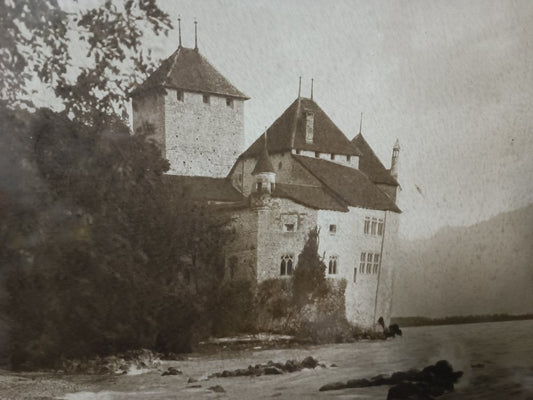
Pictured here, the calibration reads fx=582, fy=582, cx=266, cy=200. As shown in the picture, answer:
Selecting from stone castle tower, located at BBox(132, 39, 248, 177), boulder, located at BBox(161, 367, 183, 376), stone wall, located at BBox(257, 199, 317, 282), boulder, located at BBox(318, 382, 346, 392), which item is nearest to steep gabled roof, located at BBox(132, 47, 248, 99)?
stone castle tower, located at BBox(132, 39, 248, 177)

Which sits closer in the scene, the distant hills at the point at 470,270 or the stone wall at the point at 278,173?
the stone wall at the point at 278,173

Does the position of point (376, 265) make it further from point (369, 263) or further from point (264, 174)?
point (264, 174)

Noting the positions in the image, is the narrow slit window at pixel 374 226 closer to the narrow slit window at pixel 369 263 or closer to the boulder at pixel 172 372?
the narrow slit window at pixel 369 263

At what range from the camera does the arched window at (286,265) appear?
267 cm

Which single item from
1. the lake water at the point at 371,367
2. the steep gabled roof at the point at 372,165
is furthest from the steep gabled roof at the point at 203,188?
the lake water at the point at 371,367

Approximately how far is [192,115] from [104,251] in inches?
29.3

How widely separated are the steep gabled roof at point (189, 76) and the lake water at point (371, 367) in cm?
121

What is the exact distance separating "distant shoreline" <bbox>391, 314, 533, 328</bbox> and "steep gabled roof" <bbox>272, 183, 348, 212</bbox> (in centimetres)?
64

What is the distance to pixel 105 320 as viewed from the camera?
2658 mm

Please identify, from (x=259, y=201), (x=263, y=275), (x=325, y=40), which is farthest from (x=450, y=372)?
(x=325, y=40)

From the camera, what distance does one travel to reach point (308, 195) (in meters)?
2.72

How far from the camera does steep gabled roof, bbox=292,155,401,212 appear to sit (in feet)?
9.06

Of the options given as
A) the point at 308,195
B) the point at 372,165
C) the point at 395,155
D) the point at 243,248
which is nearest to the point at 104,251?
the point at 243,248

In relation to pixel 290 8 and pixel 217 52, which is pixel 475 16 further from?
pixel 217 52
